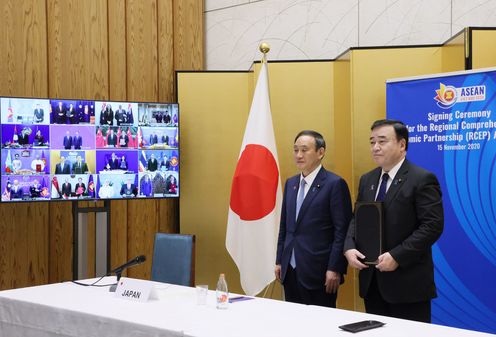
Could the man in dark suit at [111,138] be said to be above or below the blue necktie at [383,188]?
above

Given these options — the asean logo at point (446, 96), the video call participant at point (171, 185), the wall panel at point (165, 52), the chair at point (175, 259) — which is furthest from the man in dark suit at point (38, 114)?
the asean logo at point (446, 96)

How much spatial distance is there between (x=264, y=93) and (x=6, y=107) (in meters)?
1.94

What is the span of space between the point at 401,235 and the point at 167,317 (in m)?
1.38

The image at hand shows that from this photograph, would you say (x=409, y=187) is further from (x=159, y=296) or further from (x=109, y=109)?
(x=109, y=109)

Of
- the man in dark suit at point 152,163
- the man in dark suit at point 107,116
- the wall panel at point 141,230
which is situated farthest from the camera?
the wall panel at point 141,230

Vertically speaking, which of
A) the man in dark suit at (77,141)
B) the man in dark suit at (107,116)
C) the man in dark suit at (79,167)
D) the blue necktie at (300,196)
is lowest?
the blue necktie at (300,196)

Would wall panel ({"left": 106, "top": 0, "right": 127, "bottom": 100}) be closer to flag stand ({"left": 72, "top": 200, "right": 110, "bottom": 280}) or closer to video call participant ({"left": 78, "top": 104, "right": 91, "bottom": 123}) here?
video call participant ({"left": 78, "top": 104, "right": 91, "bottom": 123})

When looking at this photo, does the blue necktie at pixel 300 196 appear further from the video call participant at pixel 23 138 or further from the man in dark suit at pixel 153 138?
the video call participant at pixel 23 138

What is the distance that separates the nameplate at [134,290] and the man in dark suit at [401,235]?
1.11 meters

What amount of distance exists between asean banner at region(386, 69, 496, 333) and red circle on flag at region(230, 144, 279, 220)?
1162 mm

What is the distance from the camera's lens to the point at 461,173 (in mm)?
4414

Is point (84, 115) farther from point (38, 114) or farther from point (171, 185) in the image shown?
point (171, 185)

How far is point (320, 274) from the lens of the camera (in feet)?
13.8

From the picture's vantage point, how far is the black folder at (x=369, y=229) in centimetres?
357
